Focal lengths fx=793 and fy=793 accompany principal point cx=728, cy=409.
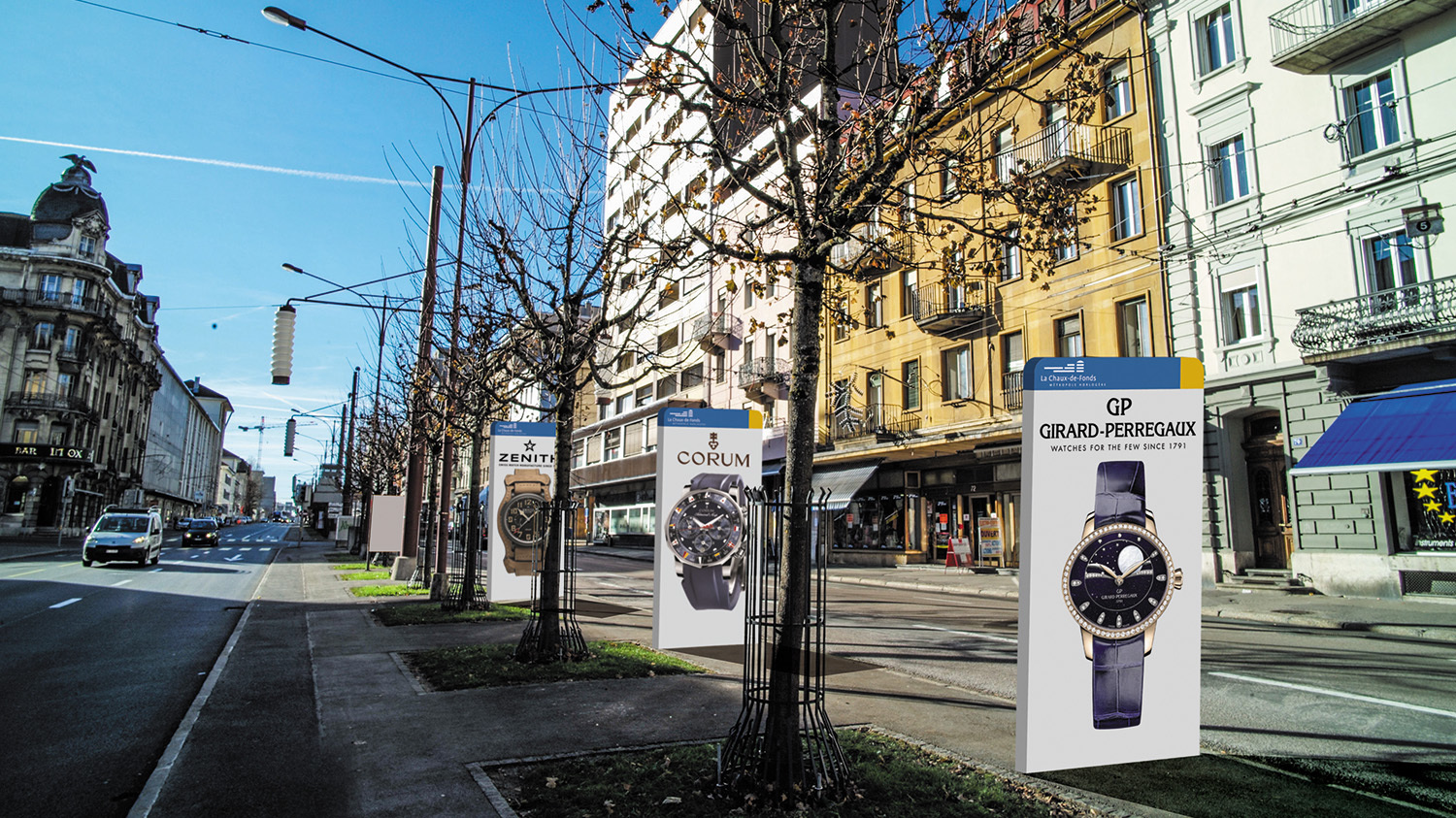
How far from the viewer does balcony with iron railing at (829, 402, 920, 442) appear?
28.7 m

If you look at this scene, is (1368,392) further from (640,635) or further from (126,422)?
(126,422)

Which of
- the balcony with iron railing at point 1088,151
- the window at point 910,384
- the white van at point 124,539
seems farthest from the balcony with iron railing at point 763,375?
the white van at point 124,539

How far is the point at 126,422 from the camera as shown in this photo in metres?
75.5

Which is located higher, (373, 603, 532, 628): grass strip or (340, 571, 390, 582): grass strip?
(373, 603, 532, 628): grass strip

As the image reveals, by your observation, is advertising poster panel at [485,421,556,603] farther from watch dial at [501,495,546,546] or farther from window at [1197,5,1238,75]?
window at [1197,5,1238,75]

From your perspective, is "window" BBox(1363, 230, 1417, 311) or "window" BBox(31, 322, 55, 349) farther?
"window" BBox(31, 322, 55, 349)

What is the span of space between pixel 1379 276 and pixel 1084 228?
25.4 ft

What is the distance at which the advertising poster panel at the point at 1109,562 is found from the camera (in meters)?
4.21

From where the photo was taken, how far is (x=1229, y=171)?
1977cm

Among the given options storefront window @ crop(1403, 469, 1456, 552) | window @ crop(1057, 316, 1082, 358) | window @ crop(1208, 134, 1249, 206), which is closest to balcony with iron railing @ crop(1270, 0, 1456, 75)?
window @ crop(1208, 134, 1249, 206)

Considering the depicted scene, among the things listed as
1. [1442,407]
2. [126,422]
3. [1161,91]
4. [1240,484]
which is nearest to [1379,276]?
[1442,407]

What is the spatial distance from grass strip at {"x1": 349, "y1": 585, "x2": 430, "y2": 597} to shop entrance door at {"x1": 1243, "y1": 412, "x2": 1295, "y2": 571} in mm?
19842

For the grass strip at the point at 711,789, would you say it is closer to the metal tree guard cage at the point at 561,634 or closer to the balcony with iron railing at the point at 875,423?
the metal tree guard cage at the point at 561,634

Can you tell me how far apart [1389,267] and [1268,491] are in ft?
18.5
